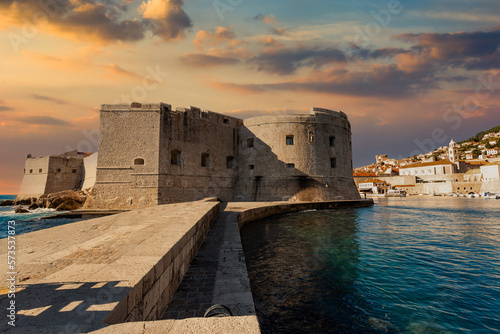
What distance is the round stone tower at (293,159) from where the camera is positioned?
20.3 meters

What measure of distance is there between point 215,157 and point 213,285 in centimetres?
1729

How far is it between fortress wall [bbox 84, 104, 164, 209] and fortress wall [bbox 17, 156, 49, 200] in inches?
690

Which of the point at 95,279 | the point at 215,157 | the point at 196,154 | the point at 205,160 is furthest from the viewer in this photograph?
the point at 215,157

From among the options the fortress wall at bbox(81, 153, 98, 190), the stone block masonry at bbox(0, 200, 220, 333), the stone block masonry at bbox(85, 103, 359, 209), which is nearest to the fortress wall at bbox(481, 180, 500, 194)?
the stone block masonry at bbox(85, 103, 359, 209)

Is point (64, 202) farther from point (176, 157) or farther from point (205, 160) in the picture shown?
point (205, 160)

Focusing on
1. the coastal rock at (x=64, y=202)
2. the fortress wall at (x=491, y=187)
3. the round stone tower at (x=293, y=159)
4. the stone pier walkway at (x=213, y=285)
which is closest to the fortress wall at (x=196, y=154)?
the round stone tower at (x=293, y=159)

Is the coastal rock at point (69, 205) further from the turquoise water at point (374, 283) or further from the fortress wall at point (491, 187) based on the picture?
the fortress wall at point (491, 187)

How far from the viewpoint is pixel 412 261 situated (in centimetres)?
617

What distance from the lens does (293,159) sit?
20562 millimetres

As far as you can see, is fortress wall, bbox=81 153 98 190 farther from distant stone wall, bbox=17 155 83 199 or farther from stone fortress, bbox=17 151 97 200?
distant stone wall, bbox=17 155 83 199

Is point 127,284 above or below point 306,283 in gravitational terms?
above

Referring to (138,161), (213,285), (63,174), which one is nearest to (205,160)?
(138,161)

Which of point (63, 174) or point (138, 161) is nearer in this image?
point (138, 161)

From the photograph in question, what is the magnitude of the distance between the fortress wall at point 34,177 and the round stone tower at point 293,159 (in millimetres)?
23411
